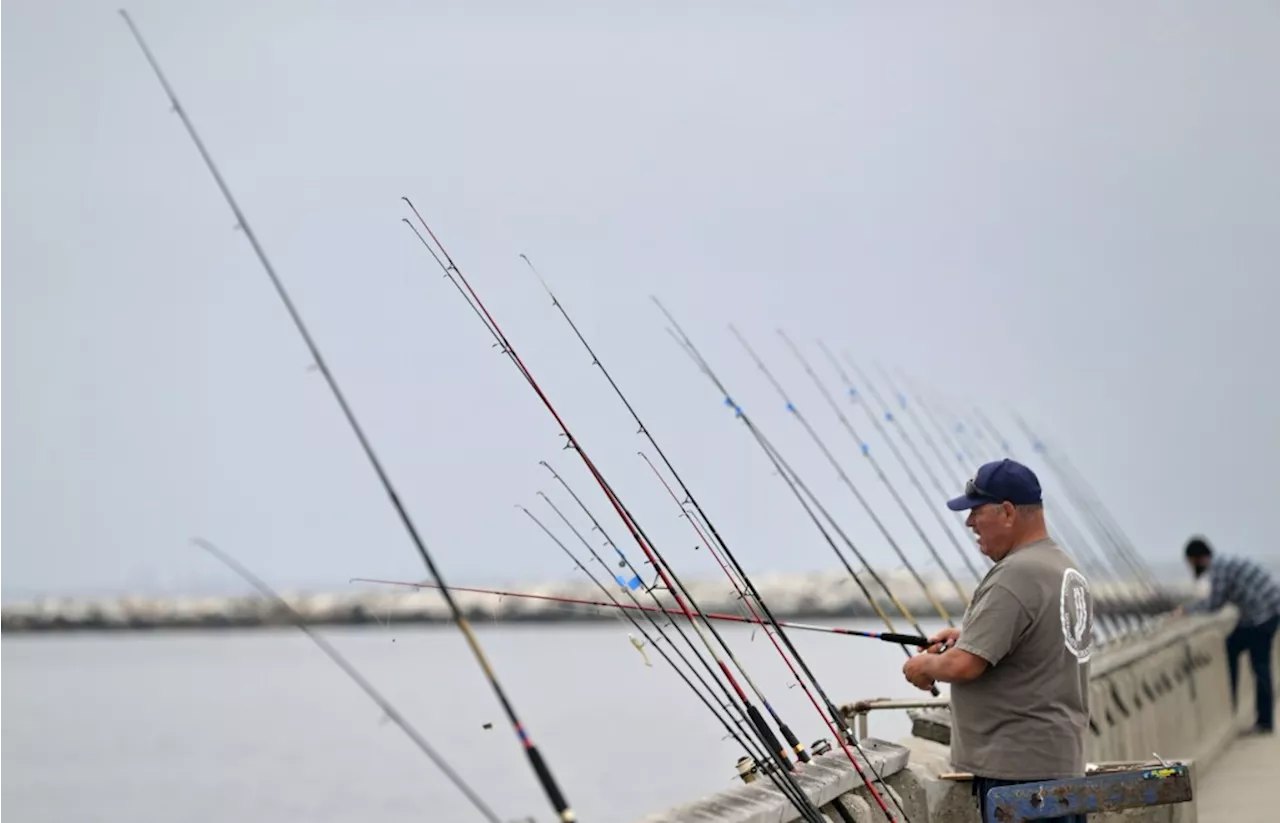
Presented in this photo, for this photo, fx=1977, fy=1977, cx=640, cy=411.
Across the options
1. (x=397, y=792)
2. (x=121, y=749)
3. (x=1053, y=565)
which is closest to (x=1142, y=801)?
(x=1053, y=565)

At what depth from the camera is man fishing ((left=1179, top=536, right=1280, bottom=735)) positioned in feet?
46.2

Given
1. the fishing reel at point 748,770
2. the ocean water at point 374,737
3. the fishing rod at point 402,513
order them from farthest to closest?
the ocean water at point 374,737
the fishing reel at point 748,770
the fishing rod at point 402,513

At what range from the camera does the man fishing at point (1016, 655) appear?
475 centimetres

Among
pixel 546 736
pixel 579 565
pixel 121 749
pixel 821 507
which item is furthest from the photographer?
pixel 121 749

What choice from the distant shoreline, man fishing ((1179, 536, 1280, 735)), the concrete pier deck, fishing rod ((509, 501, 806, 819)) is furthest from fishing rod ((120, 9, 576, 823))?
the distant shoreline

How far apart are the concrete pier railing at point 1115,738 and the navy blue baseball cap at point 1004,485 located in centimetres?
86

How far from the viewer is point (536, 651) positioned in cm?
6234

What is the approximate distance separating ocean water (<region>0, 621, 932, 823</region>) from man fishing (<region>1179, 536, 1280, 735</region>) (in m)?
2.59

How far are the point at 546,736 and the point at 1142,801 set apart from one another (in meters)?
25.7

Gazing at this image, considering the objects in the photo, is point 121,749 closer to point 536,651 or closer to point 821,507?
point 821,507

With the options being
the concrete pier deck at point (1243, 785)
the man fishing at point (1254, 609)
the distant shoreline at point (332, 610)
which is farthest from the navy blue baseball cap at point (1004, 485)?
the distant shoreline at point (332, 610)

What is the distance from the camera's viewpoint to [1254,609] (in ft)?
46.5

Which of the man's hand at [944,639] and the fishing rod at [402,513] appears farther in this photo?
the man's hand at [944,639]

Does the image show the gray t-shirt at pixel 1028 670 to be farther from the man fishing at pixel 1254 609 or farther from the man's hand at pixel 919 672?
the man fishing at pixel 1254 609
